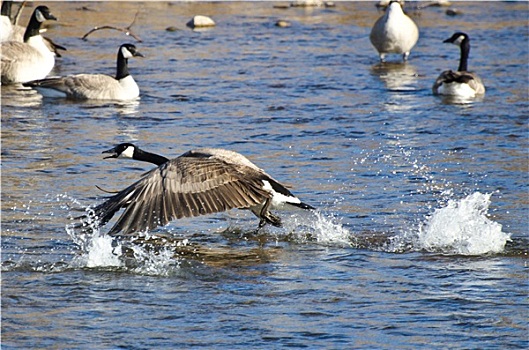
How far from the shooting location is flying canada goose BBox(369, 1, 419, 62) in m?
17.4

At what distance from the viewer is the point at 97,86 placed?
14.2 meters

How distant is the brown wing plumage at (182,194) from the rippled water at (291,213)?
29 cm

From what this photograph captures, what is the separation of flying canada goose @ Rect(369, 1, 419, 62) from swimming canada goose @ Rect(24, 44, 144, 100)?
503 centimetres

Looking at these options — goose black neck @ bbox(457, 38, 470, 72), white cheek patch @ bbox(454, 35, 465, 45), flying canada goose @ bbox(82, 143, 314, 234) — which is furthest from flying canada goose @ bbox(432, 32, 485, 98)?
flying canada goose @ bbox(82, 143, 314, 234)

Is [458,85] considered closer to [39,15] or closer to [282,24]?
[39,15]

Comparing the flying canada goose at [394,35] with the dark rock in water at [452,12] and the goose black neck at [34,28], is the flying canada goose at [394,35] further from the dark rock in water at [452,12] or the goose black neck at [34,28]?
the goose black neck at [34,28]

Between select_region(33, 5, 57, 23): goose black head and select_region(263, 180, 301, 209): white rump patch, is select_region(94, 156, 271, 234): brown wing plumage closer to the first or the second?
select_region(263, 180, 301, 209): white rump patch

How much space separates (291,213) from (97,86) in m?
6.43

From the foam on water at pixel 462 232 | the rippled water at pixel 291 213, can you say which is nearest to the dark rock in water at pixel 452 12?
the rippled water at pixel 291 213

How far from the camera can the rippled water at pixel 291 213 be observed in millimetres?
6035

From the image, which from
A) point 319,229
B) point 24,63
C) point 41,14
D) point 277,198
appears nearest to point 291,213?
point 319,229

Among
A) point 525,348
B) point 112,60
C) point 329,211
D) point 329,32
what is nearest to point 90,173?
point 329,211

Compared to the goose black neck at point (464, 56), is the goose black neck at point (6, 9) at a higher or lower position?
higher

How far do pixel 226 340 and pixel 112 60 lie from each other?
40.6 feet
